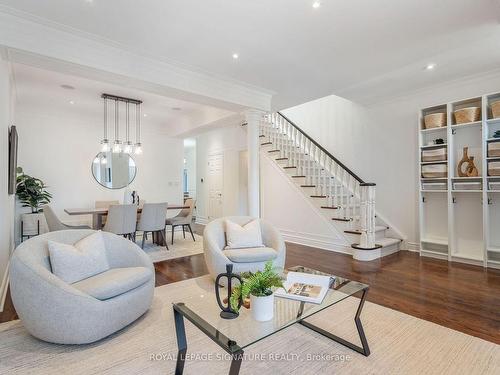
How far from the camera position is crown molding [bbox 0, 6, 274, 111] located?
2643 mm

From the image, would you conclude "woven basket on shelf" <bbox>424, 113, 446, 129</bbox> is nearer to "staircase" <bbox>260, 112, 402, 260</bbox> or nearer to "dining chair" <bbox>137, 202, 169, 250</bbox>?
"staircase" <bbox>260, 112, 402, 260</bbox>

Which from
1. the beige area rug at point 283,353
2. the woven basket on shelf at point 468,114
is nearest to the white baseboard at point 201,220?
the beige area rug at point 283,353

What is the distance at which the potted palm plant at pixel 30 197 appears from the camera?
16.5 feet

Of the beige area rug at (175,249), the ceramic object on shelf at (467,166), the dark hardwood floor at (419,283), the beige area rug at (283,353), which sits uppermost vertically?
the ceramic object on shelf at (467,166)

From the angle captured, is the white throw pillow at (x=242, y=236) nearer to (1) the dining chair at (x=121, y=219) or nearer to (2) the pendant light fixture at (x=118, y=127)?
(1) the dining chair at (x=121, y=219)

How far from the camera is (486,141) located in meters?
3.86

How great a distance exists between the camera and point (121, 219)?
4.45 metres

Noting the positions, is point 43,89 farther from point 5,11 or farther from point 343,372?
point 343,372

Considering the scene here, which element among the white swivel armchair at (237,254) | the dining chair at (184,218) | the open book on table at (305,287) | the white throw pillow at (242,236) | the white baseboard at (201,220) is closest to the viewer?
the open book on table at (305,287)

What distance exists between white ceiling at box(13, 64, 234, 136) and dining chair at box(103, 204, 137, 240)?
2064 mm

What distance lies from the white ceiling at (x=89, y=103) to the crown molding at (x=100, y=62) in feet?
4.55

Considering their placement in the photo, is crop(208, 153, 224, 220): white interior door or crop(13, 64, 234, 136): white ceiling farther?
crop(208, 153, 224, 220): white interior door

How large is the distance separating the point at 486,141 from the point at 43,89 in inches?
275

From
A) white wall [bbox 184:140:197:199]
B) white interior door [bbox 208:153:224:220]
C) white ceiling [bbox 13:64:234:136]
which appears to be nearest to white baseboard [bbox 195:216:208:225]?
white interior door [bbox 208:153:224:220]
